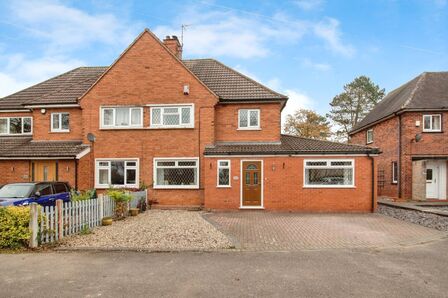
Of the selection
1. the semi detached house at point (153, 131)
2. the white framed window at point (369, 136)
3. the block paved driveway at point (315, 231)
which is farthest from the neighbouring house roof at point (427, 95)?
the block paved driveway at point (315, 231)

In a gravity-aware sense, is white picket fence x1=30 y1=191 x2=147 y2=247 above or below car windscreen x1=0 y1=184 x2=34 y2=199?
below

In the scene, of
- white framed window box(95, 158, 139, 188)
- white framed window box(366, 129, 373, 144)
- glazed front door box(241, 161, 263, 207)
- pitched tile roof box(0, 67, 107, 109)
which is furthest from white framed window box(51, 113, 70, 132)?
white framed window box(366, 129, 373, 144)

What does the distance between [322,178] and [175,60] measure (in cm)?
979

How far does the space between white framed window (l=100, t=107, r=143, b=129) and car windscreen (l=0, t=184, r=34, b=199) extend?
21.0 ft

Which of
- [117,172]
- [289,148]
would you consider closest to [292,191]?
[289,148]

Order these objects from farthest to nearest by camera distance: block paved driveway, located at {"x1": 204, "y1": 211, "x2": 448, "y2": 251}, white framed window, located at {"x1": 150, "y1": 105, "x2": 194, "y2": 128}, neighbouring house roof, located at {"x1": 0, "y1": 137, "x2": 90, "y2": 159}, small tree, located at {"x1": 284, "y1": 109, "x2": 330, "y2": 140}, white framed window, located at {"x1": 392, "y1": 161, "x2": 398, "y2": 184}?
small tree, located at {"x1": 284, "y1": 109, "x2": 330, "y2": 140} < white framed window, located at {"x1": 392, "y1": 161, "x2": 398, "y2": 184} < white framed window, located at {"x1": 150, "y1": 105, "x2": 194, "y2": 128} < neighbouring house roof, located at {"x1": 0, "y1": 137, "x2": 90, "y2": 159} < block paved driveway, located at {"x1": 204, "y1": 211, "x2": 448, "y2": 251}

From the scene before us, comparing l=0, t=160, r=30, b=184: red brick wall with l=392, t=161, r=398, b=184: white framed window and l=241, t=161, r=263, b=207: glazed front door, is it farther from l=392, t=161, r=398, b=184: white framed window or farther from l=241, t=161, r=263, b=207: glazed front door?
l=392, t=161, r=398, b=184: white framed window

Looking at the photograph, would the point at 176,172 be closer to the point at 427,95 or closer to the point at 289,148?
the point at 289,148

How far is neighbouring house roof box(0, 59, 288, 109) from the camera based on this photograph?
18375 millimetres

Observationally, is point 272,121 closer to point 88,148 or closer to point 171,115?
point 171,115

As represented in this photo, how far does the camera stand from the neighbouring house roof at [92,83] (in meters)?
18.4

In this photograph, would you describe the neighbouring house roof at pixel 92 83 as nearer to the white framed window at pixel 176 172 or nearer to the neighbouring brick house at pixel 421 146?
the white framed window at pixel 176 172

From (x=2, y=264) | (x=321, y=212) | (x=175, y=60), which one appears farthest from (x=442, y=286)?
(x=175, y=60)

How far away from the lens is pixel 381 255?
8.11 meters
